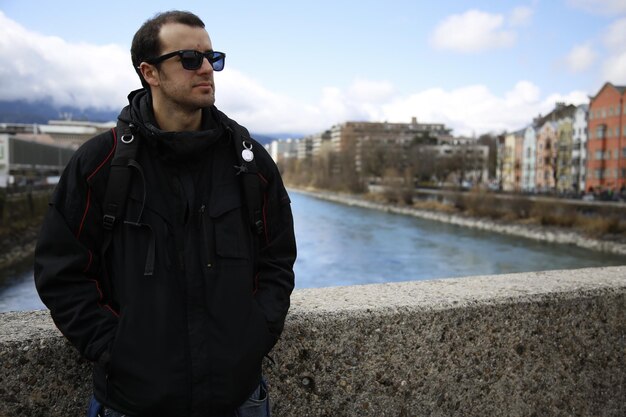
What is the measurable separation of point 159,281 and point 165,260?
57 mm

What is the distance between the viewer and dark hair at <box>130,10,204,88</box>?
1628 mm

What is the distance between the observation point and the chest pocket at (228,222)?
5.17ft

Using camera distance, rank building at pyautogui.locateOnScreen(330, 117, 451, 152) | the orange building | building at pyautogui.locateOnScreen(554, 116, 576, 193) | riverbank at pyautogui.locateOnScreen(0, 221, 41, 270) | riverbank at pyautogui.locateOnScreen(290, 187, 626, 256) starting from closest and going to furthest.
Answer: riverbank at pyautogui.locateOnScreen(0, 221, 41, 270), riverbank at pyautogui.locateOnScreen(290, 187, 626, 256), the orange building, building at pyautogui.locateOnScreen(554, 116, 576, 193), building at pyautogui.locateOnScreen(330, 117, 451, 152)

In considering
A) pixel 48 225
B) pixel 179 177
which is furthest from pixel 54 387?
pixel 179 177

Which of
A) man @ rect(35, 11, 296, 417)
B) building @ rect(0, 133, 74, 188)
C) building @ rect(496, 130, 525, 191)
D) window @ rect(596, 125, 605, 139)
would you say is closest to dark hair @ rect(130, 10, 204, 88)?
man @ rect(35, 11, 296, 417)

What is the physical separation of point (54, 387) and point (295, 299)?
916 millimetres

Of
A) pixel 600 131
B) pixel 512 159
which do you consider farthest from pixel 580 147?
pixel 512 159

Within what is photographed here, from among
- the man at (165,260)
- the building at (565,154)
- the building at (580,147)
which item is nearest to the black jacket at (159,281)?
the man at (165,260)

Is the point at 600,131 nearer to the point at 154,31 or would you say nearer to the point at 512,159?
the point at 512,159

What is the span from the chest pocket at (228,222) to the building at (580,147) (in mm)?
63481

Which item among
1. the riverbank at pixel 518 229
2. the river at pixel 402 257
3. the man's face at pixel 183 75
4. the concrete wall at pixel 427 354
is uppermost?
the man's face at pixel 183 75

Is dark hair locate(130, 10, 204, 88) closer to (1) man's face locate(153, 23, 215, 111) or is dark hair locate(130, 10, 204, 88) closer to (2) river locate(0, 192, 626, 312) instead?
(1) man's face locate(153, 23, 215, 111)

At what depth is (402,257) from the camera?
2830cm

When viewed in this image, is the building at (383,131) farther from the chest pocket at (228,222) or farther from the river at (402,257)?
the chest pocket at (228,222)
